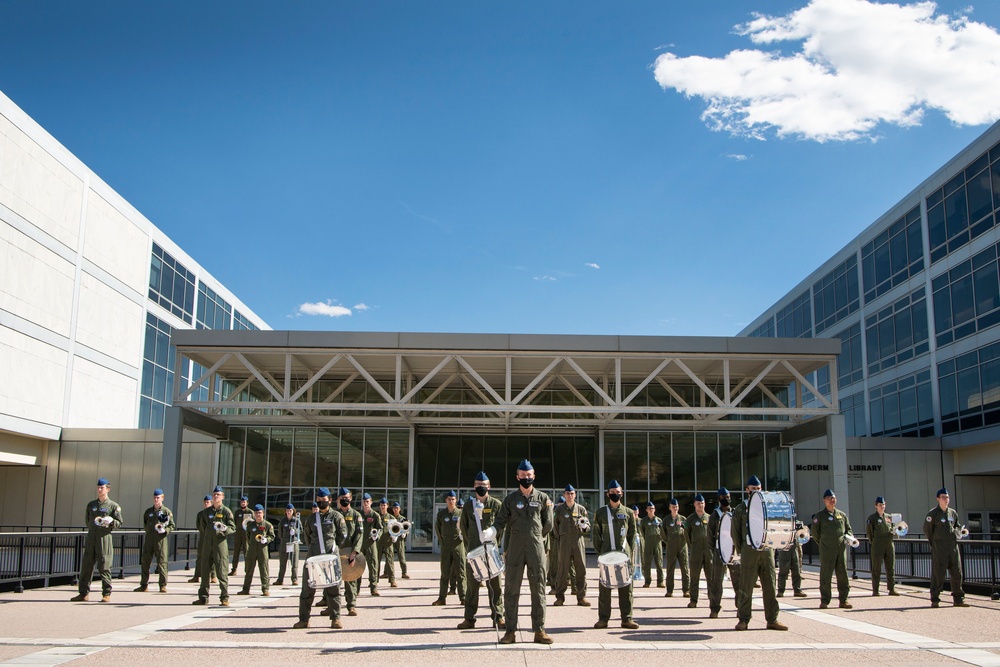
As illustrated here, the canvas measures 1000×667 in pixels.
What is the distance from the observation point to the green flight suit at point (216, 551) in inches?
569

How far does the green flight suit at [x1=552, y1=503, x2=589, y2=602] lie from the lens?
46.4 ft

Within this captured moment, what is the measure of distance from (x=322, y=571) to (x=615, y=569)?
3.75 m

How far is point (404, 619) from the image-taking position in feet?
41.4

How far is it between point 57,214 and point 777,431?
1217 inches

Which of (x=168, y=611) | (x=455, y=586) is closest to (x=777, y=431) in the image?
(x=455, y=586)

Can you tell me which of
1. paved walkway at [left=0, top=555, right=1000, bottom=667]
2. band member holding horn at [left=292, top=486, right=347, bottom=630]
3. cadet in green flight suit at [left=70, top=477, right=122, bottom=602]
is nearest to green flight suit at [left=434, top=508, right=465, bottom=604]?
paved walkway at [left=0, top=555, right=1000, bottom=667]

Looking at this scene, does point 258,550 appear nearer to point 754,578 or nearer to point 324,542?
point 324,542

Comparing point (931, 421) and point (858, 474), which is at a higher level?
point (931, 421)

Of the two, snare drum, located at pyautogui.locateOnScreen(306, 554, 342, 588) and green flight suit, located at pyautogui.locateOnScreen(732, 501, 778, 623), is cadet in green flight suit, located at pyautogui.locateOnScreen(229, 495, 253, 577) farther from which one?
green flight suit, located at pyautogui.locateOnScreen(732, 501, 778, 623)

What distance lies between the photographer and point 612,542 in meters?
12.0

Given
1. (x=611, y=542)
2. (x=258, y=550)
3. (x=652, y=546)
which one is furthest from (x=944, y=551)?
(x=258, y=550)

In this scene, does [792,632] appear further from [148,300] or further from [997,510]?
[148,300]

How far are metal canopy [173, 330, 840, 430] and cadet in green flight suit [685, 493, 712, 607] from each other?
8.90 meters

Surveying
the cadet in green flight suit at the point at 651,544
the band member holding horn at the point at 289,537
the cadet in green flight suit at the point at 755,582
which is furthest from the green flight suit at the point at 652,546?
the band member holding horn at the point at 289,537
